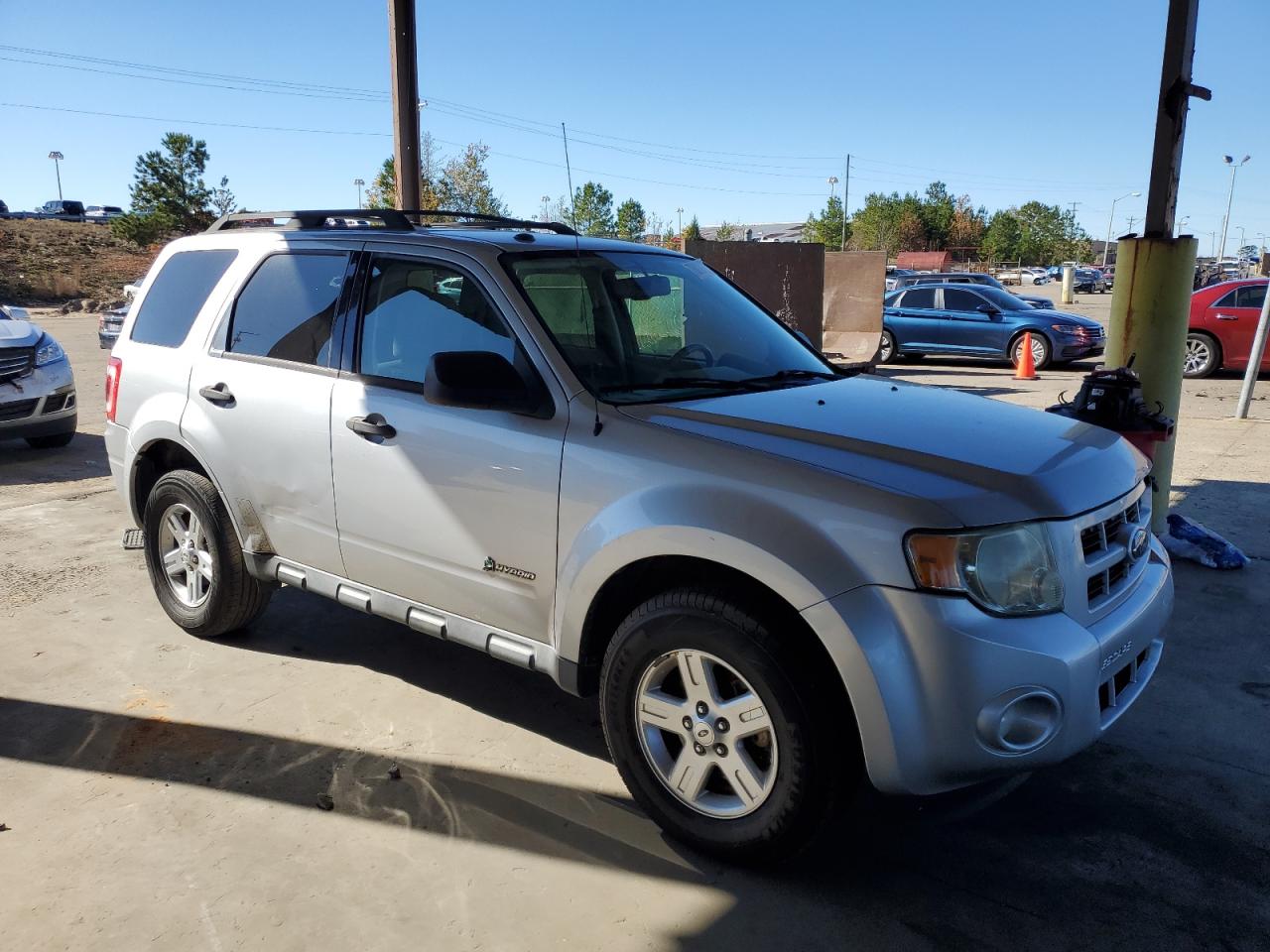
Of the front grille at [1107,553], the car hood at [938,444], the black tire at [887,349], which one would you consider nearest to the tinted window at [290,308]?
the car hood at [938,444]

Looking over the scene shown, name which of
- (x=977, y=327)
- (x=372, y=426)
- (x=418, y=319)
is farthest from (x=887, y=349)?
(x=372, y=426)

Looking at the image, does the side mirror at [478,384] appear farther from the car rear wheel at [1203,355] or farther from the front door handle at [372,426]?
the car rear wheel at [1203,355]

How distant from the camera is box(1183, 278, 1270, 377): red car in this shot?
14.7m

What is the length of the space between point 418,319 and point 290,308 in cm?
79

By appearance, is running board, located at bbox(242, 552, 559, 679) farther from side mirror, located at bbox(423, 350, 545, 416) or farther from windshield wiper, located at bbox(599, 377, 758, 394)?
windshield wiper, located at bbox(599, 377, 758, 394)

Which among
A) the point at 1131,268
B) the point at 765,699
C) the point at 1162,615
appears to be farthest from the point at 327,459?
the point at 1131,268

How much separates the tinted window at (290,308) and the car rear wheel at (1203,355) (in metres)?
14.5

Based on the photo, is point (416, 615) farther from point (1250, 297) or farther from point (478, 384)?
point (1250, 297)

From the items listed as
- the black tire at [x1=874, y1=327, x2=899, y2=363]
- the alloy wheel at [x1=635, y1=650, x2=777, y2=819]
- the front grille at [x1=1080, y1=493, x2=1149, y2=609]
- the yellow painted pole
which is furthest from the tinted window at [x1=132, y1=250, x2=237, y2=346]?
the black tire at [x1=874, y1=327, x2=899, y2=363]

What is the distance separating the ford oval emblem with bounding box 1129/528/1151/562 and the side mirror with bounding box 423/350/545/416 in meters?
1.95

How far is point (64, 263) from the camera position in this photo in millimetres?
50375

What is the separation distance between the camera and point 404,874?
117 inches

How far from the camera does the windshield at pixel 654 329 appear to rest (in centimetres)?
348

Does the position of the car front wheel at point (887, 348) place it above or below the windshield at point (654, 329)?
below
